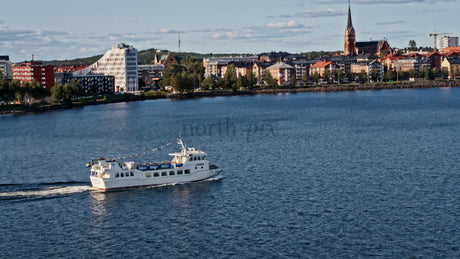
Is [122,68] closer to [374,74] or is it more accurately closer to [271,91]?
[271,91]

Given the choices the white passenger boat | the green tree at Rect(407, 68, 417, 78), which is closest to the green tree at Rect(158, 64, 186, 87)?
the green tree at Rect(407, 68, 417, 78)

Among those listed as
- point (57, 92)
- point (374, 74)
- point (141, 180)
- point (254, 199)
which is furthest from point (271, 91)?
point (254, 199)

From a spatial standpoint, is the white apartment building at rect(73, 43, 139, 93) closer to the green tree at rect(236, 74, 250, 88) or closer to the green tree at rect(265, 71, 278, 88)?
the green tree at rect(236, 74, 250, 88)

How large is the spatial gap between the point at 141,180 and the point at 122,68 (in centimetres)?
11615

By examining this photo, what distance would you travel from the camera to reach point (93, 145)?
189 ft

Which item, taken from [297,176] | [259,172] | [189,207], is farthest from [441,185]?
[189,207]

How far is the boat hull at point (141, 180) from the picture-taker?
125ft

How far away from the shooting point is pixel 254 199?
3509cm

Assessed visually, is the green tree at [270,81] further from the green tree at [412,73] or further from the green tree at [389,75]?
the green tree at [412,73]

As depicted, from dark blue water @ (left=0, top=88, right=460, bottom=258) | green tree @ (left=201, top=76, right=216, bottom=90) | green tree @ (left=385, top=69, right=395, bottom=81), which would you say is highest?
green tree @ (left=385, top=69, right=395, bottom=81)

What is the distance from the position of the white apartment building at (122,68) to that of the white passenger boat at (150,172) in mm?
112238

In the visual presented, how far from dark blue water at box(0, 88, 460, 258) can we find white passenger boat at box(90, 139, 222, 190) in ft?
2.63

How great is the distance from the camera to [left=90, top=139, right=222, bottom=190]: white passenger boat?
38.3 meters

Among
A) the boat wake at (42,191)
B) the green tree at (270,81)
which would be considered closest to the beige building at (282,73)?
the green tree at (270,81)
